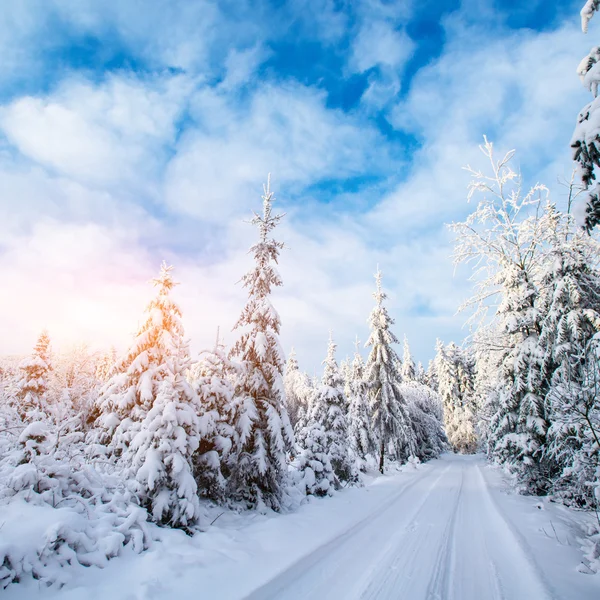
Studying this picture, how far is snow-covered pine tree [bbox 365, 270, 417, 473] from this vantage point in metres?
27.0

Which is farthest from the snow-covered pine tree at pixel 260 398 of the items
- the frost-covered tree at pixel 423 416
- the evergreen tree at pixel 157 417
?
the frost-covered tree at pixel 423 416

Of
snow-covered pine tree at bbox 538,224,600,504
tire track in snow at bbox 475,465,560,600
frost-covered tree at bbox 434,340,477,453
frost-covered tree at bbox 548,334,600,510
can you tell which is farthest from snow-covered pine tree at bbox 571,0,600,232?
frost-covered tree at bbox 434,340,477,453

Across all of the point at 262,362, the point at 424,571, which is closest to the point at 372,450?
the point at 262,362

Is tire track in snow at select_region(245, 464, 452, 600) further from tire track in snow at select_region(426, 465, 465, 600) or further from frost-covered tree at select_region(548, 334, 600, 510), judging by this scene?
frost-covered tree at select_region(548, 334, 600, 510)

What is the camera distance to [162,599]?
5223 mm

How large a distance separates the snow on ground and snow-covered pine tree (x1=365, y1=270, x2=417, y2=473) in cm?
1521

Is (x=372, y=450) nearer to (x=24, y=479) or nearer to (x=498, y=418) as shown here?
(x=498, y=418)

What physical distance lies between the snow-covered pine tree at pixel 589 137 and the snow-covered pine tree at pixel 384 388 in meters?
23.5

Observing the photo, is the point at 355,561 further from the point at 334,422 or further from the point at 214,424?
the point at 334,422

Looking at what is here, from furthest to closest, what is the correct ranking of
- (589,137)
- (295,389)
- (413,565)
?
(295,389) → (413,565) → (589,137)

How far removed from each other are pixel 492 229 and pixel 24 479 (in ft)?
58.9

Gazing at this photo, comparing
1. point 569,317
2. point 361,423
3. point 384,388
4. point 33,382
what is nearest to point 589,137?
point 569,317

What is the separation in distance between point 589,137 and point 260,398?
35.4 ft

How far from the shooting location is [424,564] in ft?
23.8
